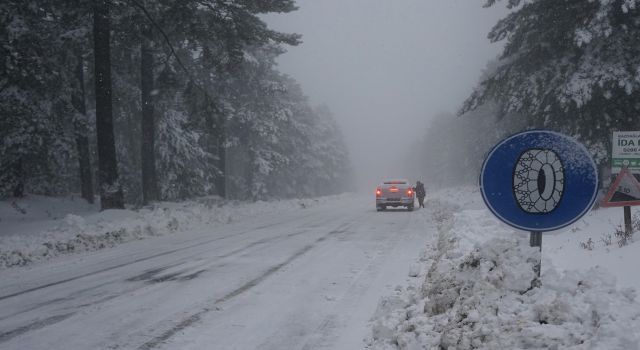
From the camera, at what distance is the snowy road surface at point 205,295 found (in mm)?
4392

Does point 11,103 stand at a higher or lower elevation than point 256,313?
higher

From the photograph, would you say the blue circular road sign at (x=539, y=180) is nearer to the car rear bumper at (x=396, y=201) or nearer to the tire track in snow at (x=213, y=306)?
the tire track in snow at (x=213, y=306)

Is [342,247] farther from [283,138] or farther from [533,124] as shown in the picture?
[283,138]

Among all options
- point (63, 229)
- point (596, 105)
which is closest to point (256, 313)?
point (63, 229)

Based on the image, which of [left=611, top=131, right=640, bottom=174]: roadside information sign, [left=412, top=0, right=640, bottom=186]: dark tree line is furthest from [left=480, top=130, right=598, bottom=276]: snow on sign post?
[left=412, top=0, right=640, bottom=186]: dark tree line

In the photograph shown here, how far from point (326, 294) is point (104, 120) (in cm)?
1182

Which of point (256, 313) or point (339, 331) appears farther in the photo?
point (256, 313)

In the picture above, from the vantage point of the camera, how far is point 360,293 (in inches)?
239

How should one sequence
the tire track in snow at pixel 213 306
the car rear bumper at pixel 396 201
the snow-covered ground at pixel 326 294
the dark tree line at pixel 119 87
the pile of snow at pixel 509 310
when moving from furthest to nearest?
the car rear bumper at pixel 396 201 < the dark tree line at pixel 119 87 < the tire track in snow at pixel 213 306 < the snow-covered ground at pixel 326 294 < the pile of snow at pixel 509 310

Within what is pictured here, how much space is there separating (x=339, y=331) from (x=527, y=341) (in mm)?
2045

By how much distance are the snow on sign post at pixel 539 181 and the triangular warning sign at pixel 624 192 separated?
15.5ft

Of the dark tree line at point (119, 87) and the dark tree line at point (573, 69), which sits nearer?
the dark tree line at point (573, 69)

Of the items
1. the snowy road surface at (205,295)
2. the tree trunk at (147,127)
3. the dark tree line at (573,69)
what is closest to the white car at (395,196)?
the dark tree line at (573,69)

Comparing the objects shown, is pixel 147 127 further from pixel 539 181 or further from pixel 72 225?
pixel 539 181
